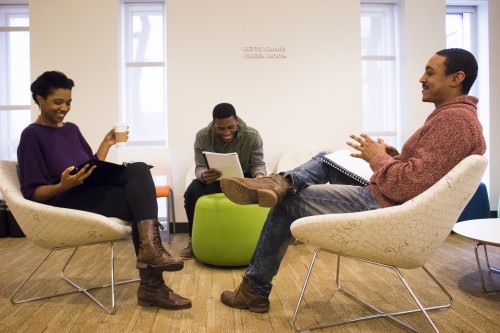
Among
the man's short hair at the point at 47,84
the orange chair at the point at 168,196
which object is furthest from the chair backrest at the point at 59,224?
the orange chair at the point at 168,196

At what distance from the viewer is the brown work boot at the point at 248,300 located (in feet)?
6.74

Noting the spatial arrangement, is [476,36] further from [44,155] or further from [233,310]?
[44,155]

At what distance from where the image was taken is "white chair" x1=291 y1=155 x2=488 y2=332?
157 cm

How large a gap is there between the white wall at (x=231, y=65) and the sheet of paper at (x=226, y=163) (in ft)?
4.52

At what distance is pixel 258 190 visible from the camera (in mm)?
1779

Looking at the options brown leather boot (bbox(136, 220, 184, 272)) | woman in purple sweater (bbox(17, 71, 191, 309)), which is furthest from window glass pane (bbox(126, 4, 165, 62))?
brown leather boot (bbox(136, 220, 184, 272))

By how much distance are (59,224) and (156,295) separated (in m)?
0.57

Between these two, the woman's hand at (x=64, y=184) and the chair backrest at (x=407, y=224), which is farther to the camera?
the woman's hand at (x=64, y=184)

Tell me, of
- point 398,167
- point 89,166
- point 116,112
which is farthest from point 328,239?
point 116,112

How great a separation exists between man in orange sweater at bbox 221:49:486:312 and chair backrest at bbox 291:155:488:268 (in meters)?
0.10

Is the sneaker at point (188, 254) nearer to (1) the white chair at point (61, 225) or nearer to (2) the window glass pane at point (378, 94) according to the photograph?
(1) the white chair at point (61, 225)

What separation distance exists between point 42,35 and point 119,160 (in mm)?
1490

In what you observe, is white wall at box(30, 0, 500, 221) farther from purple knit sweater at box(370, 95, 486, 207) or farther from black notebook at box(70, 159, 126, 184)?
purple knit sweater at box(370, 95, 486, 207)

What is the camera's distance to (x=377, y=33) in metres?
5.02
